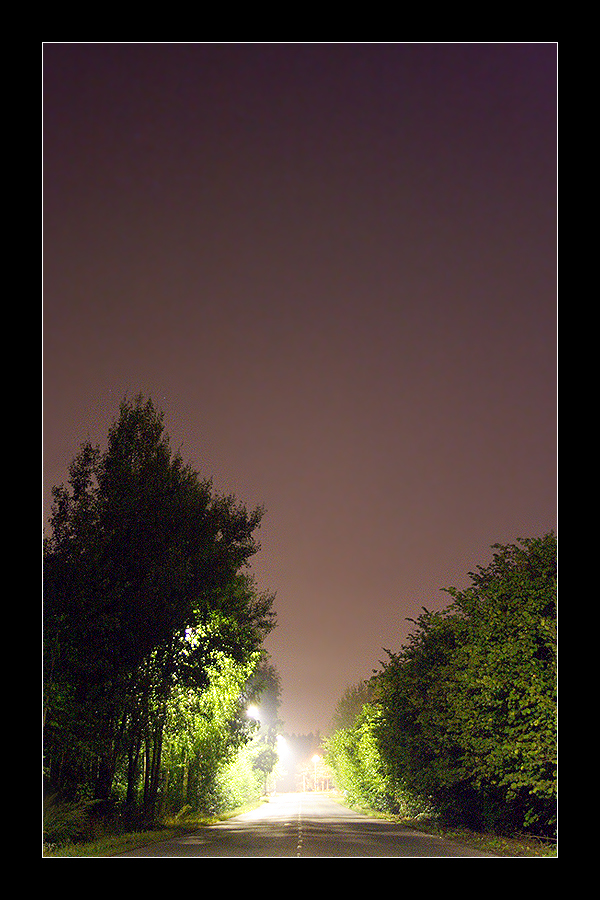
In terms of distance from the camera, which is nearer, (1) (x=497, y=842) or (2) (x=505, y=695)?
(2) (x=505, y=695)

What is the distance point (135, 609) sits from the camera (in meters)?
25.6

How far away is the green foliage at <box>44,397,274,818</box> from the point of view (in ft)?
77.6

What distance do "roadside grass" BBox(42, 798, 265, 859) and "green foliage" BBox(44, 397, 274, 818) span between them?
134cm

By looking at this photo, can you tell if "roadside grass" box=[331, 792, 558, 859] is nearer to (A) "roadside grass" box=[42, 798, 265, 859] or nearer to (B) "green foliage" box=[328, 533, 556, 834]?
(B) "green foliage" box=[328, 533, 556, 834]

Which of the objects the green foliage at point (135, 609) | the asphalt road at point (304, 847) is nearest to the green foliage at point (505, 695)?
the asphalt road at point (304, 847)

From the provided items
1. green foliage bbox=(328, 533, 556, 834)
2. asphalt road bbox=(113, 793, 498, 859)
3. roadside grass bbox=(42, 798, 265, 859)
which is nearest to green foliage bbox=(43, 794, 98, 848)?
roadside grass bbox=(42, 798, 265, 859)

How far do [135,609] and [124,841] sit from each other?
19.4 feet

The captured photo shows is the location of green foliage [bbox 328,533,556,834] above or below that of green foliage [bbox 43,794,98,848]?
above

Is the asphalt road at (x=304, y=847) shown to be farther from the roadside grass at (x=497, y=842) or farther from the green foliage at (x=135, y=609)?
the green foliage at (x=135, y=609)

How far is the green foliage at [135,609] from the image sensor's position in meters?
23.6

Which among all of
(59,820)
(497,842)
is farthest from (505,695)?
(59,820)

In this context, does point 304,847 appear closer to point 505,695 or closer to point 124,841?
point 124,841
